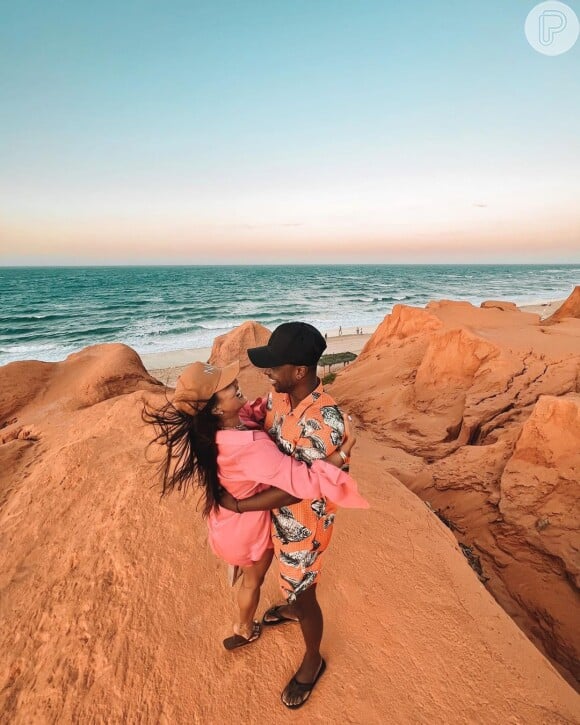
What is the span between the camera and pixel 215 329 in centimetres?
2825

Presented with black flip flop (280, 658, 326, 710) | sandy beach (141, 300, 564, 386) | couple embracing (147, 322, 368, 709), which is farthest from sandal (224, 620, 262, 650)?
sandy beach (141, 300, 564, 386)

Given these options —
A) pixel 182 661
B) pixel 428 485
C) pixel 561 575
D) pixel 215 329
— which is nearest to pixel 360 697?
pixel 182 661

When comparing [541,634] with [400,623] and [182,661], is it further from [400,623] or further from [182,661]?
[182,661]

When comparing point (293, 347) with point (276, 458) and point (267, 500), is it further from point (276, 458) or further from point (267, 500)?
point (267, 500)

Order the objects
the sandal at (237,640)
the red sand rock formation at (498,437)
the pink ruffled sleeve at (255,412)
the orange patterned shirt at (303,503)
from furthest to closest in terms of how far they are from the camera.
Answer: the red sand rock formation at (498,437) < the sandal at (237,640) < the pink ruffled sleeve at (255,412) < the orange patterned shirt at (303,503)

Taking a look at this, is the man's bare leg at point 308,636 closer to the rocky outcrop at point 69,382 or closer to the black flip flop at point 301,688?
the black flip flop at point 301,688

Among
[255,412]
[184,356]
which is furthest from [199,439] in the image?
[184,356]

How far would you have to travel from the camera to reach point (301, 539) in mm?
1811

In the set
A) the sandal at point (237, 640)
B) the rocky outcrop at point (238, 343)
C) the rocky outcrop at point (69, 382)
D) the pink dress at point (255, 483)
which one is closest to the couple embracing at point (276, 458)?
the pink dress at point (255, 483)

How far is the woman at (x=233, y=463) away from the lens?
1.53m

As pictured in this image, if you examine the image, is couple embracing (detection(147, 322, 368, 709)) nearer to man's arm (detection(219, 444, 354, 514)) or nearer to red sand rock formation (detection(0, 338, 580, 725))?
man's arm (detection(219, 444, 354, 514))

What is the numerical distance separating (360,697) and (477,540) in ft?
8.63

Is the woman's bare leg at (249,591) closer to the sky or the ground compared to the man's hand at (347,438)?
closer to the ground

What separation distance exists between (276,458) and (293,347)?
48 centimetres
